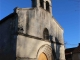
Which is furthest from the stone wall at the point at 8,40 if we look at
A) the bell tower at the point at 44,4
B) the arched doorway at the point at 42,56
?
the bell tower at the point at 44,4

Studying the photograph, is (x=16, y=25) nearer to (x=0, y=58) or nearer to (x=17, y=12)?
(x=17, y=12)

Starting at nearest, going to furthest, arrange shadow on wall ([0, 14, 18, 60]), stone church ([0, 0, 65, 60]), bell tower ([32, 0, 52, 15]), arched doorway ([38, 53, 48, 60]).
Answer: shadow on wall ([0, 14, 18, 60]) < stone church ([0, 0, 65, 60]) < arched doorway ([38, 53, 48, 60]) < bell tower ([32, 0, 52, 15])

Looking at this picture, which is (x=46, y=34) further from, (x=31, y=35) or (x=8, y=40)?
(x=8, y=40)

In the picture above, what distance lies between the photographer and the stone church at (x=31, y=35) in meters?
12.5

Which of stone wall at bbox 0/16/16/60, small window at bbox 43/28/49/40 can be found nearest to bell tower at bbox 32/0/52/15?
small window at bbox 43/28/49/40

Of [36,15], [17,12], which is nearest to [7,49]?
[17,12]

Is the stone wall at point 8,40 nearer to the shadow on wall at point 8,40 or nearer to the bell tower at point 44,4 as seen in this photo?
the shadow on wall at point 8,40

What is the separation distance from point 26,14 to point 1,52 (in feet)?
14.1

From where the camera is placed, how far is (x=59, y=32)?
18516 millimetres

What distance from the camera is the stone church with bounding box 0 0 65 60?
12.5 meters

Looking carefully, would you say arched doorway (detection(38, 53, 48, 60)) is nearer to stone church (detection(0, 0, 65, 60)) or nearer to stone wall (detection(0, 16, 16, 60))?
stone church (detection(0, 0, 65, 60))

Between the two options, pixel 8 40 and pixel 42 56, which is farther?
pixel 42 56

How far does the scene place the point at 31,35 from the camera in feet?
45.1

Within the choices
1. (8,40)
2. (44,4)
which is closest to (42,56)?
(8,40)
